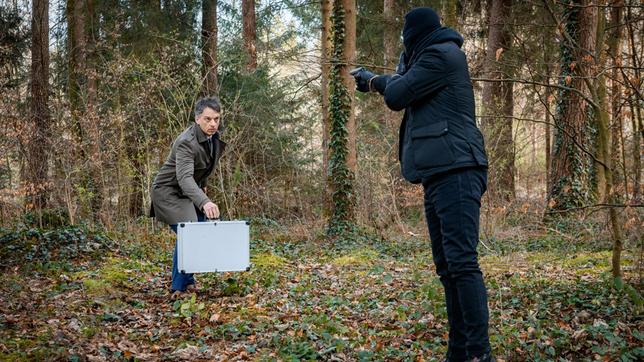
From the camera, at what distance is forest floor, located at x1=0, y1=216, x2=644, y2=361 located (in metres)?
3.93

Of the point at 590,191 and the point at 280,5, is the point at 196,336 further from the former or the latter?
the point at 280,5

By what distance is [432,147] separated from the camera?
3.30 m

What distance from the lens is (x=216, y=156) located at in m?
5.91

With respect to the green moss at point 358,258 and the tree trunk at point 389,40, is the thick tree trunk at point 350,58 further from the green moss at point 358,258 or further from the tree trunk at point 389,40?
the tree trunk at point 389,40

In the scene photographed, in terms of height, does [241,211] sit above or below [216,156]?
below

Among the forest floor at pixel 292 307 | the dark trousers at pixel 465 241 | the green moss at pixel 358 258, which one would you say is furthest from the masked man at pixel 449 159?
the green moss at pixel 358 258

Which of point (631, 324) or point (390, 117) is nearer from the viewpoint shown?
point (631, 324)

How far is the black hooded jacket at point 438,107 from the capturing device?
3.26 meters

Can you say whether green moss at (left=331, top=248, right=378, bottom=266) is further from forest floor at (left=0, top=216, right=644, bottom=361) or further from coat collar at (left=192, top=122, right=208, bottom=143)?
coat collar at (left=192, top=122, right=208, bottom=143)

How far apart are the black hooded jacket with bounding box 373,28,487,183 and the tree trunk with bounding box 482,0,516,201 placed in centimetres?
387

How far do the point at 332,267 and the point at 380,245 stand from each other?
2.06 m

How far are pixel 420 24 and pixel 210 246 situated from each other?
2.93 m

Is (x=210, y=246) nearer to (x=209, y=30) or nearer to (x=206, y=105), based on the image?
(x=206, y=105)

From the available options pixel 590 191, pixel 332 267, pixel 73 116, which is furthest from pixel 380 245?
pixel 73 116
